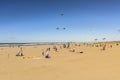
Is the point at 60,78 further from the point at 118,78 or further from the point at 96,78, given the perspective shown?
the point at 118,78

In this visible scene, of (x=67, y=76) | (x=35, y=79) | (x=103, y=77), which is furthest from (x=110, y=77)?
(x=35, y=79)

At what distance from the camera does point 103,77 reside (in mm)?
11656

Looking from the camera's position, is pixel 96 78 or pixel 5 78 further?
pixel 5 78

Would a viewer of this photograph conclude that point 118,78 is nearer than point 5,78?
Yes

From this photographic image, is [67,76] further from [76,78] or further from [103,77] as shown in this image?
[103,77]

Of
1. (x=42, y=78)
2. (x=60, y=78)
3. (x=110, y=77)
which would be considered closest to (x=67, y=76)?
(x=60, y=78)

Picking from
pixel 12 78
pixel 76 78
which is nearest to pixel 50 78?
pixel 76 78

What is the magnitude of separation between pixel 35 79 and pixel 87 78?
9.38ft

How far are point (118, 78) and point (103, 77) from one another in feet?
2.67

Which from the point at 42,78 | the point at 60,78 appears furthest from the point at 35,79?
the point at 60,78

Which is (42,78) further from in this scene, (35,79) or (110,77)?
(110,77)

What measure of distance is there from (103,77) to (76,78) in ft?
4.91

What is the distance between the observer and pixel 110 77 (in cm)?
1159

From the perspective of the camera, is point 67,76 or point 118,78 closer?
point 118,78
